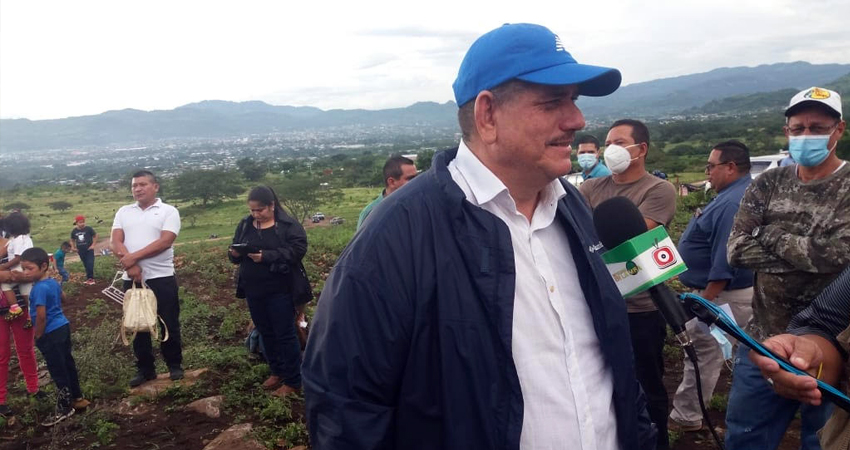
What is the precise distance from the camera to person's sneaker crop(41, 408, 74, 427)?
15.3ft

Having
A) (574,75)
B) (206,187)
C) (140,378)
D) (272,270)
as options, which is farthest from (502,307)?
(206,187)

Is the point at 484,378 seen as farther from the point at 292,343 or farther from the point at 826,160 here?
the point at 292,343

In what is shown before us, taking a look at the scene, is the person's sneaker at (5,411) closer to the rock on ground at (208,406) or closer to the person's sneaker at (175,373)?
the person's sneaker at (175,373)

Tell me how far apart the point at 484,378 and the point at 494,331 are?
0.12 meters

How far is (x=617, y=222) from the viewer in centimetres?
204

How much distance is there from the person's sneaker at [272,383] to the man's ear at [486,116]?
13.6 ft

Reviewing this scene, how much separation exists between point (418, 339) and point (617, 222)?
0.98 m

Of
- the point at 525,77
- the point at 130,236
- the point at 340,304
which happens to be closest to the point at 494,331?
the point at 340,304

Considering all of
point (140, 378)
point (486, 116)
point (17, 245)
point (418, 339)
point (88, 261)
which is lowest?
point (88, 261)

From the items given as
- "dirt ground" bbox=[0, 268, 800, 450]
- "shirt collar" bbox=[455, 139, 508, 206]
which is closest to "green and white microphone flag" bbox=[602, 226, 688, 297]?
"shirt collar" bbox=[455, 139, 508, 206]

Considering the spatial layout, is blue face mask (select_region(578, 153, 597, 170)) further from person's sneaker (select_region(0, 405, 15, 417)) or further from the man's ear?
person's sneaker (select_region(0, 405, 15, 417))

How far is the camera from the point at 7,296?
15.5ft

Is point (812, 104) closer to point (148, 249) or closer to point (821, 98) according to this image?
point (821, 98)

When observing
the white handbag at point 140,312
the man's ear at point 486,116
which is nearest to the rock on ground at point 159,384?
the white handbag at point 140,312
